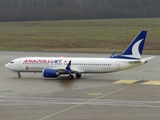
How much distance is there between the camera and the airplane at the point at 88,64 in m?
50.0

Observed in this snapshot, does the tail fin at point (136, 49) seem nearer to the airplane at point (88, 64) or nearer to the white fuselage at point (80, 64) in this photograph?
the airplane at point (88, 64)

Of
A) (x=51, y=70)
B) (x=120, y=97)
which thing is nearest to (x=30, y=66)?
(x=51, y=70)

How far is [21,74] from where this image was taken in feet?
189

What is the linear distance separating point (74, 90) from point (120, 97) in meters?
6.74

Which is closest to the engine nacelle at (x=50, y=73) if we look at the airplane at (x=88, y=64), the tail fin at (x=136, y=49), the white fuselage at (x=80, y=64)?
the airplane at (x=88, y=64)

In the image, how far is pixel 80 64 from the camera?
5166 centimetres

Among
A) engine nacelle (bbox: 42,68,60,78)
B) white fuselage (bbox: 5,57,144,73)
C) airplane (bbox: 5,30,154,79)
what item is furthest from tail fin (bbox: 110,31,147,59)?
engine nacelle (bbox: 42,68,60,78)

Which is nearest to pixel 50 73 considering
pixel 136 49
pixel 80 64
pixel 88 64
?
pixel 80 64

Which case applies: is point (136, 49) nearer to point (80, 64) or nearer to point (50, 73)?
point (80, 64)

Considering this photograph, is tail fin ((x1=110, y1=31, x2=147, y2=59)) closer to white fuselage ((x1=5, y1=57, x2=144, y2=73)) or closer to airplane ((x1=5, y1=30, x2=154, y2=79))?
airplane ((x1=5, y1=30, x2=154, y2=79))

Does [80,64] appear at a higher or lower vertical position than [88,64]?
Answer: higher

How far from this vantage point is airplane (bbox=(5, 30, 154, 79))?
164 feet

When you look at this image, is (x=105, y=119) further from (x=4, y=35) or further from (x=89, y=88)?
(x=4, y=35)

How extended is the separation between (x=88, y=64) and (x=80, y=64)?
3.99ft
